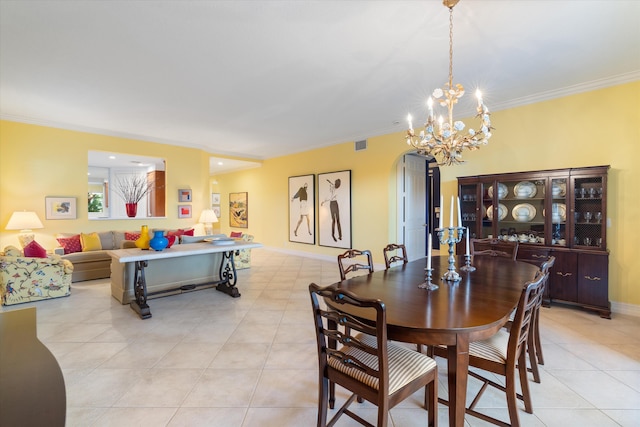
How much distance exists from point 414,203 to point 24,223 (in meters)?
6.75

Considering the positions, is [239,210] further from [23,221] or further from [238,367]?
[238,367]

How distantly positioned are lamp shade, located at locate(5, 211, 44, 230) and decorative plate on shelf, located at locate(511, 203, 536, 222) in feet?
23.5

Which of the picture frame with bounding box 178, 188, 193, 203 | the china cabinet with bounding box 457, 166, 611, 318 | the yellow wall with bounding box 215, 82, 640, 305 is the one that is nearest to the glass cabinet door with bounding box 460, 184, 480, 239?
the china cabinet with bounding box 457, 166, 611, 318

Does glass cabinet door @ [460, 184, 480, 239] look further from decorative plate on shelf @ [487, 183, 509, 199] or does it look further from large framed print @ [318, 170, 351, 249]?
large framed print @ [318, 170, 351, 249]

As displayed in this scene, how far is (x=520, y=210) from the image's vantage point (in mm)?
3922

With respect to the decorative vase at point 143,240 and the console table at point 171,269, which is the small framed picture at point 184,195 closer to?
the console table at point 171,269

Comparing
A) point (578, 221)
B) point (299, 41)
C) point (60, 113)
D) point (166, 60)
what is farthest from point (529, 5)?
point (60, 113)

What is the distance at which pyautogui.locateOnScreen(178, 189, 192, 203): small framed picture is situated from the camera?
651 centimetres

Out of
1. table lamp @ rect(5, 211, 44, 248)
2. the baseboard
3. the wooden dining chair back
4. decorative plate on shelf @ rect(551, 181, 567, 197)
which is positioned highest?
decorative plate on shelf @ rect(551, 181, 567, 197)

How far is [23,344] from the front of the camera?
3.45 ft

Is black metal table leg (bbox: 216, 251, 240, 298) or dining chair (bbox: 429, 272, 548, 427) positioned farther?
black metal table leg (bbox: 216, 251, 240, 298)

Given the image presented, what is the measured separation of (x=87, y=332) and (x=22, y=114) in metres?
4.03

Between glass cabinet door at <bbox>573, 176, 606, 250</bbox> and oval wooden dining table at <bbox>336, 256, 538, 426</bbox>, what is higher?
glass cabinet door at <bbox>573, 176, 606, 250</bbox>

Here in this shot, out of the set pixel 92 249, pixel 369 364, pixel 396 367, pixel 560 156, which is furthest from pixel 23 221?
pixel 560 156
